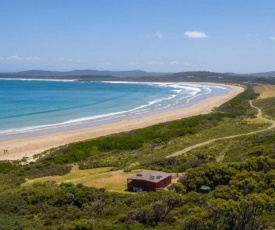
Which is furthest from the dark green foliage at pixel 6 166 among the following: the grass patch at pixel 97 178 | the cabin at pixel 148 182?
the cabin at pixel 148 182

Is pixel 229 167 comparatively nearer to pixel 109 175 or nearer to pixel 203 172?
pixel 203 172

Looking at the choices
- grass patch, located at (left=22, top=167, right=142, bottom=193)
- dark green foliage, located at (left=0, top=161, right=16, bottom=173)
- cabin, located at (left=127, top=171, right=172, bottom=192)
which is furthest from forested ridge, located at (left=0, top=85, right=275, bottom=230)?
cabin, located at (left=127, top=171, right=172, bottom=192)

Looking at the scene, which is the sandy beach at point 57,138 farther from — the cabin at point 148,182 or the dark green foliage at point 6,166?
the cabin at point 148,182

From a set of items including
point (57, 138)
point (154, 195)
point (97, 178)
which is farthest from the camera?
point (57, 138)

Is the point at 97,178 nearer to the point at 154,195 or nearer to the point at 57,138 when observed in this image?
the point at 154,195

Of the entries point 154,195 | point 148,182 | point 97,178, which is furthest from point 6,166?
point 154,195

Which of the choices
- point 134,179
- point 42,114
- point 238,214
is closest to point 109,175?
point 134,179
